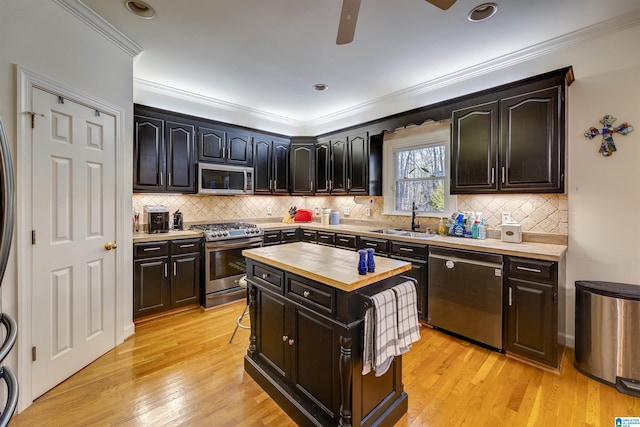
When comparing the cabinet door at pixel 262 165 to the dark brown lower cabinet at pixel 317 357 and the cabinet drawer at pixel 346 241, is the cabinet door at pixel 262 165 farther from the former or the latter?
the dark brown lower cabinet at pixel 317 357

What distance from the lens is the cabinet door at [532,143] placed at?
2.44 metres

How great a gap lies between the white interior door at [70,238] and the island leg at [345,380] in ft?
7.03

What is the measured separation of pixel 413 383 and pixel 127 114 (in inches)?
136

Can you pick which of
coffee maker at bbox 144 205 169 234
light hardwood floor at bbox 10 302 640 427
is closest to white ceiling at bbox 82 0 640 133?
coffee maker at bbox 144 205 169 234

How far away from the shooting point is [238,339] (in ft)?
9.15

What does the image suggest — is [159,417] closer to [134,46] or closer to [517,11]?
→ [134,46]

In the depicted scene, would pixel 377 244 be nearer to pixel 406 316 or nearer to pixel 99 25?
pixel 406 316

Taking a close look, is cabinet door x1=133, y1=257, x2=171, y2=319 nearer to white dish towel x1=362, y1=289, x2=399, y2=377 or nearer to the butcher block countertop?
the butcher block countertop

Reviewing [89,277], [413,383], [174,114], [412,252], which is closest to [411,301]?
[413,383]

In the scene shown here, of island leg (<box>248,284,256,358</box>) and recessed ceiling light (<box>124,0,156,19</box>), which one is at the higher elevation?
recessed ceiling light (<box>124,0,156,19</box>)

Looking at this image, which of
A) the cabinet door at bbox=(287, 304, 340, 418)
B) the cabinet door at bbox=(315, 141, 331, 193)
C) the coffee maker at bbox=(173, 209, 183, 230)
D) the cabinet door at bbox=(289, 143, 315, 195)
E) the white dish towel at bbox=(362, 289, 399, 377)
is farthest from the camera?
the cabinet door at bbox=(289, 143, 315, 195)

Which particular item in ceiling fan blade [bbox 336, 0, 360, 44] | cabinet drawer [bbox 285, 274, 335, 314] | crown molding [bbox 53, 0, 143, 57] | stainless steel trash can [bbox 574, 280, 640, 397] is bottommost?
stainless steel trash can [bbox 574, 280, 640, 397]

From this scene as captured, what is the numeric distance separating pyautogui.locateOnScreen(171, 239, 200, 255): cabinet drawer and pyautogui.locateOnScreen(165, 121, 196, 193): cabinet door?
2.33ft

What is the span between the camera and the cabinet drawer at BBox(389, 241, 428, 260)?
3.04m
